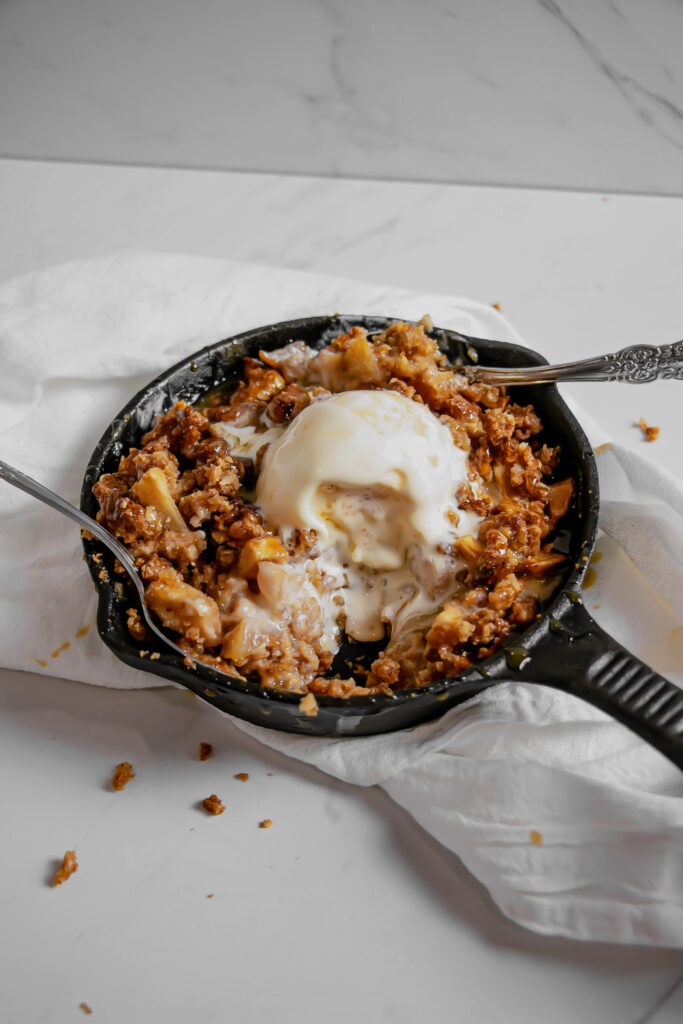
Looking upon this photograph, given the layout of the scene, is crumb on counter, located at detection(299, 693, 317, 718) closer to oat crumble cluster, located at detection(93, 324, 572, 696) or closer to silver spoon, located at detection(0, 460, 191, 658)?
oat crumble cluster, located at detection(93, 324, 572, 696)

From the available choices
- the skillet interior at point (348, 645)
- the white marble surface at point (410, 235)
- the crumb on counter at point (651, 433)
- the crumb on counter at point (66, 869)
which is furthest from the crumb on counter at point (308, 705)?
the white marble surface at point (410, 235)

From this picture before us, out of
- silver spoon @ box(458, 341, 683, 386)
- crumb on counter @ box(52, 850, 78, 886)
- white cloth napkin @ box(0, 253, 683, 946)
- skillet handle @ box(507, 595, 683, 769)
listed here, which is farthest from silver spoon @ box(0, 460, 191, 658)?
silver spoon @ box(458, 341, 683, 386)

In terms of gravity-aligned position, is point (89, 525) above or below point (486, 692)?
below

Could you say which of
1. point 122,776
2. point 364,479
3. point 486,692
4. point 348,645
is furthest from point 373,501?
point 122,776

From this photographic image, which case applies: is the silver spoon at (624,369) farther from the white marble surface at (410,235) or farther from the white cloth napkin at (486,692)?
the white marble surface at (410,235)

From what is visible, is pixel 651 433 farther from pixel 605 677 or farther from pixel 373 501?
pixel 605 677
